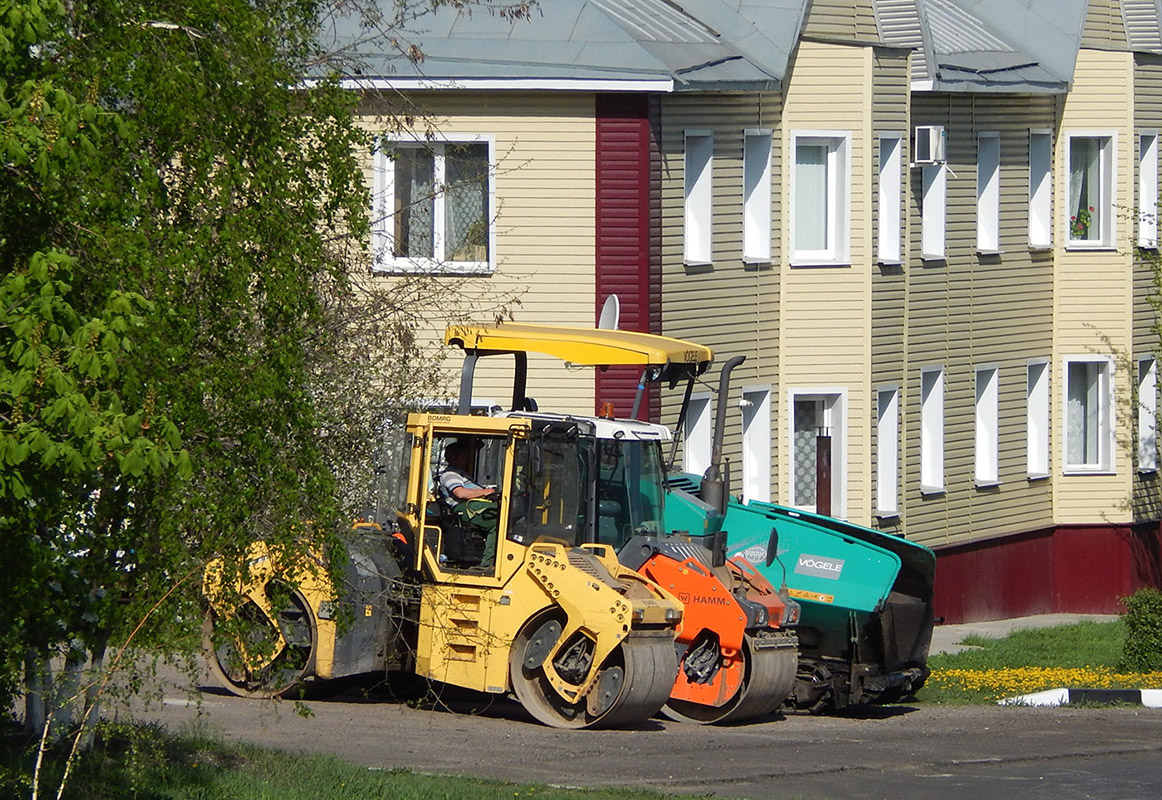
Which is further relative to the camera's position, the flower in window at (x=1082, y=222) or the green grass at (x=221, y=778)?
the flower in window at (x=1082, y=222)

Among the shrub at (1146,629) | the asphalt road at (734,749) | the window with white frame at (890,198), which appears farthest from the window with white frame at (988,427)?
the asphalt road at (734,749)

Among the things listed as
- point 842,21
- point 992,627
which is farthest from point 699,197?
point 992,627

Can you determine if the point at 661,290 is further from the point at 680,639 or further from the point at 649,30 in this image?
the point at 680,639

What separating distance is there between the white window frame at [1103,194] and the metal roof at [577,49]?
27.8 feet

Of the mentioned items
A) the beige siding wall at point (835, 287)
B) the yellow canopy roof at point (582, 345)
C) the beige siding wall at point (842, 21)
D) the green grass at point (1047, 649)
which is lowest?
the green grass at point (1047, 649)

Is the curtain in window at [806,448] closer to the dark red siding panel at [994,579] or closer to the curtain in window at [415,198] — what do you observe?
the dark red siding panel at [994,579]

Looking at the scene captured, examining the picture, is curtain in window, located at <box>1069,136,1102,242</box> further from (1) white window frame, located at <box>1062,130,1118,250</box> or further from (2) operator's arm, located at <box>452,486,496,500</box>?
(2) operator's arm, located at <box>452,486,496,500</box>

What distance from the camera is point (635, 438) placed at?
1616 cm

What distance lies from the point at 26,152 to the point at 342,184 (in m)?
3.10

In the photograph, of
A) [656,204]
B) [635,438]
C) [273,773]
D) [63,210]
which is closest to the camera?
[63,210]

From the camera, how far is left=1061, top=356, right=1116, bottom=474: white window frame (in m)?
32.7

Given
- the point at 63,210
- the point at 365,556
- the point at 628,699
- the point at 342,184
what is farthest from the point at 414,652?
the point at 63,210

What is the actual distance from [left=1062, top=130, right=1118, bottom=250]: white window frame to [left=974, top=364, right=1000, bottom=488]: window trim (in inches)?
112

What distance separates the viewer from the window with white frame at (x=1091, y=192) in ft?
107
